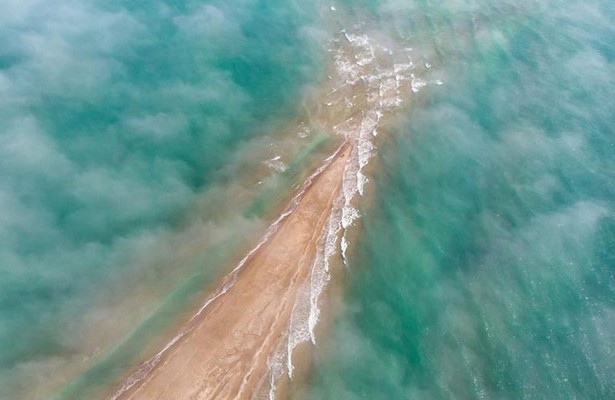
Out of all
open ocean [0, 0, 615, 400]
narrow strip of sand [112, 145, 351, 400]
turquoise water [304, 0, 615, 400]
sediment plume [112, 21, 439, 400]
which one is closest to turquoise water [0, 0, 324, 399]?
open ocean [0, 0, 615, 400]

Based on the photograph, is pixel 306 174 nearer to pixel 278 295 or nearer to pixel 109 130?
pixel 278 295

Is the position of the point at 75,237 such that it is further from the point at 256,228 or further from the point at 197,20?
the point at 197,20

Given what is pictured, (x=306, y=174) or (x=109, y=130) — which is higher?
(x=109, y=130)

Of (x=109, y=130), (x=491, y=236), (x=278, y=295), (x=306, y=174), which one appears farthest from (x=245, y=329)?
(x=109, y=130)

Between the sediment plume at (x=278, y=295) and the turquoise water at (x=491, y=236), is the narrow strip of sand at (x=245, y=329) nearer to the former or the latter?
the sediment plume at (x=278, y=295)

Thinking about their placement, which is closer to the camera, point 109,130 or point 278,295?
point 278,295

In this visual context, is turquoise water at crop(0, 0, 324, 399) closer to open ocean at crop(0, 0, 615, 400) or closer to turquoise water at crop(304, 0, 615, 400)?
open ocean at crop(0, 0, 615, 400)

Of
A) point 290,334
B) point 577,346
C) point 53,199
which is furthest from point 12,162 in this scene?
point 577,346
